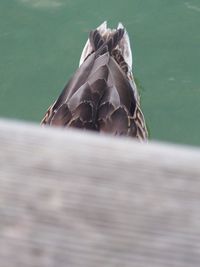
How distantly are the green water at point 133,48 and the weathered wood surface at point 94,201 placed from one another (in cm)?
415

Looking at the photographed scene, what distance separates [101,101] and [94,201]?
385cm

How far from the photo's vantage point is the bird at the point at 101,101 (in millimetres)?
4980

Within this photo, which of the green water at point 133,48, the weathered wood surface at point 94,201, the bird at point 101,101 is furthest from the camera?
the green water at point 133,48

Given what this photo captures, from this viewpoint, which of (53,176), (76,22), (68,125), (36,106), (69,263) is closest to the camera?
(69,263)

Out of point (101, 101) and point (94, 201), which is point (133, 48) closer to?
point (101, 101)

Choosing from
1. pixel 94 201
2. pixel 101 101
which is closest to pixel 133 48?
pixel 101 101

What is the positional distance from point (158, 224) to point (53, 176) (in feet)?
0.72

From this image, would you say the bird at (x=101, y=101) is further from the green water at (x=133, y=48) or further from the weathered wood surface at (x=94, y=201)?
the weathered wood surface at (x=94, y=201)

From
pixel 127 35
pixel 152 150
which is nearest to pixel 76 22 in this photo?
pixel 127 35

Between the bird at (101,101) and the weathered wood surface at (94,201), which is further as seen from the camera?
the bird at (101,101)

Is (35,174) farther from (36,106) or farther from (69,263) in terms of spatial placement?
(36,106)

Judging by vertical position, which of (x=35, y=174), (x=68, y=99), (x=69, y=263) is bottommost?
(x=69, y=263)

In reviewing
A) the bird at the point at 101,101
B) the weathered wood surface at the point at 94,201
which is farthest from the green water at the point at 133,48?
the weathered wood surface at the point at 94,201

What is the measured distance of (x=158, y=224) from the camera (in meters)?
1.28
